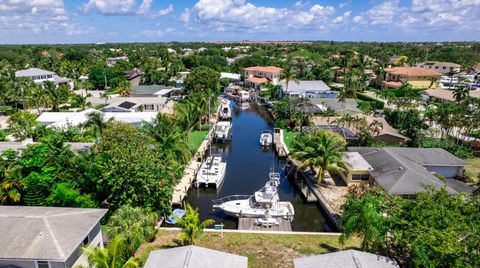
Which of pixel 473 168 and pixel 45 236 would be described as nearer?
pixel 45 236

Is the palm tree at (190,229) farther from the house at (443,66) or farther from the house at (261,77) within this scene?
the house at (443,66)

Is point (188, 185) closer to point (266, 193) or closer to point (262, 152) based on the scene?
point (266, 193)

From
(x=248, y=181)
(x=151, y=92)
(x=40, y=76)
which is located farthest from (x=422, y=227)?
(x=40, y=76)

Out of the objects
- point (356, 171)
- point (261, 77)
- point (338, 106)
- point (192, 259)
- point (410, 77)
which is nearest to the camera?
point (192, 259)

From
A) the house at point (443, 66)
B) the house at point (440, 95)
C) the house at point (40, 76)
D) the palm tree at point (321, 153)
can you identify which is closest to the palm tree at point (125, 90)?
the house at point (40, 76)

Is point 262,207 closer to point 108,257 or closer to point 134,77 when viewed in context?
point 108,257

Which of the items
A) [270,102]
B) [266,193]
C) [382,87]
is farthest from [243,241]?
[382,87]

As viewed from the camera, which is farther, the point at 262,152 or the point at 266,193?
the point at 262,152
